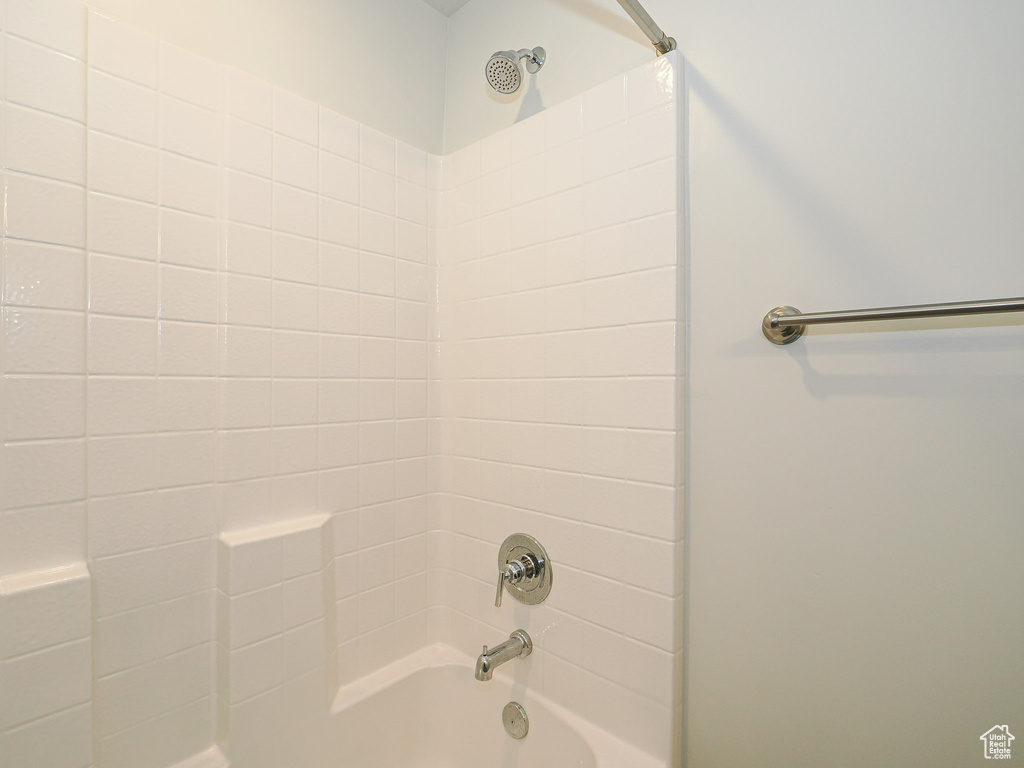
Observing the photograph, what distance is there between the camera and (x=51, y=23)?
92 cm

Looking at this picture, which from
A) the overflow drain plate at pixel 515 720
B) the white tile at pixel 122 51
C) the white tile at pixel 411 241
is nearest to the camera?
the white tile at pixel 122 51

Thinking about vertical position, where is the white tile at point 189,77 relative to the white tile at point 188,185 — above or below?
above

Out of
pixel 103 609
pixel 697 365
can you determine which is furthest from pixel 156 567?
pixel 697 365

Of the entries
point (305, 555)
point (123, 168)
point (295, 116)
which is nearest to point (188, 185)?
point (123, 168)

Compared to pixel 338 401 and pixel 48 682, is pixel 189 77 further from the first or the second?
pixel 48 682

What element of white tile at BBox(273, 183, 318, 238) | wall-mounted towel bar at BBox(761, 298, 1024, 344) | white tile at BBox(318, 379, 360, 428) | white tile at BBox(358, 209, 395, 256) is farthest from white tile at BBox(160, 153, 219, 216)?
wall-mounted towel bar at BBox(761, 298, 1024, 344)

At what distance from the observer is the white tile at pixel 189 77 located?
1053 mm

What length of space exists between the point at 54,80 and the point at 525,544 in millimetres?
1419

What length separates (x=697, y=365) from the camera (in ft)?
3.65

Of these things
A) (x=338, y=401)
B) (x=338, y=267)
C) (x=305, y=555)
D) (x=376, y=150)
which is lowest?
(x=305, y=555)

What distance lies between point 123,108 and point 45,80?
0.12 meters

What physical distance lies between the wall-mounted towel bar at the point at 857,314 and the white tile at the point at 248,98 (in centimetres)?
124

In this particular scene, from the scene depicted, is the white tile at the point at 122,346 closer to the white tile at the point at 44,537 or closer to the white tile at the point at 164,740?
the white tile at the point at 44,537

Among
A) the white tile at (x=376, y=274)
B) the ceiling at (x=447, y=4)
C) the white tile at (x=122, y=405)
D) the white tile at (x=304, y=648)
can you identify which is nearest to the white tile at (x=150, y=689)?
the white tile at (x=304, y=648)
